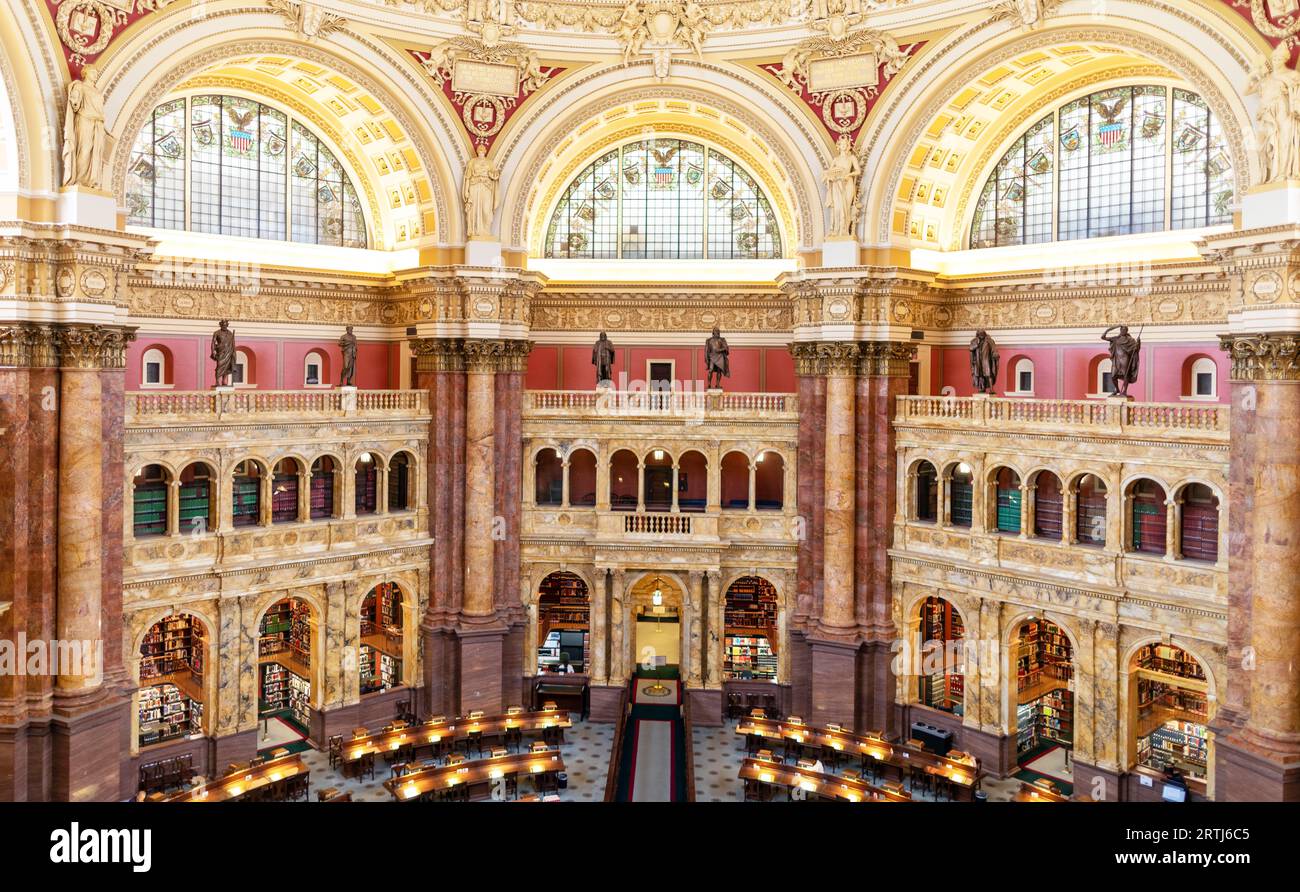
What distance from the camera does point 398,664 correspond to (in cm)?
3350

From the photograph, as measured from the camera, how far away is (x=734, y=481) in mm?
35844

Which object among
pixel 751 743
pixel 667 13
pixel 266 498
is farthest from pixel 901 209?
pixel 266 498

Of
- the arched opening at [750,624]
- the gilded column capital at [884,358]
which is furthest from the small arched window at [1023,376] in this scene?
the arched opening at [750,624]

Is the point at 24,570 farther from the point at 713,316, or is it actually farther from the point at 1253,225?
the point at 1253,225

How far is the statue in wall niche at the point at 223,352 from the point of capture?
27844 millimetres

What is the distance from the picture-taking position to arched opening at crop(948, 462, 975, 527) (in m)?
30.8

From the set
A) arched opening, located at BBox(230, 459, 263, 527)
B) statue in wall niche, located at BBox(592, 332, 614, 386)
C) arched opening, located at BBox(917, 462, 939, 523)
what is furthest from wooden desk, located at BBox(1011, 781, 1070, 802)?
arched opening, located at BBox(230, 459, 263, 527)

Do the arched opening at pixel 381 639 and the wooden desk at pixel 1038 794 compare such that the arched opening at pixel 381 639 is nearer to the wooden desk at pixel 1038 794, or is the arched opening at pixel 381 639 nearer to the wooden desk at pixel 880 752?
the wooden desk at pixel 880 752

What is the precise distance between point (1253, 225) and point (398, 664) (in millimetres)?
28251

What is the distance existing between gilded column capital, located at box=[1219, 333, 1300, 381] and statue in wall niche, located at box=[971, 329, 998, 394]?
7.20 meters

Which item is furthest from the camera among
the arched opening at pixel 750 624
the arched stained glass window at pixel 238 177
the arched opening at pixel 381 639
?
the arched opening at pixel 750 624

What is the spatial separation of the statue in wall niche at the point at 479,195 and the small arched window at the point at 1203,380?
21.8m

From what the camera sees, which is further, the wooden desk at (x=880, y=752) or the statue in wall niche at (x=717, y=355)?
the statue in wall niche at (x=717, y=355)
